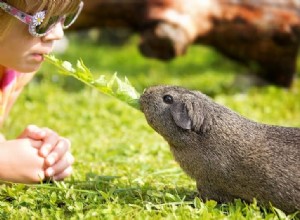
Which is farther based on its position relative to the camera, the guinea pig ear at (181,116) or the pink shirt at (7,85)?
the pink shirt at (7,85)

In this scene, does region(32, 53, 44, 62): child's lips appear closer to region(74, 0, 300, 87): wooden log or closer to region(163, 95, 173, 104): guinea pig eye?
region(163, 95, 173, 104): guinea pig eye

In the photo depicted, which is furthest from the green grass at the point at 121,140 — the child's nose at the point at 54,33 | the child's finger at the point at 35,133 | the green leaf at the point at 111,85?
the child's nose at the point at 54,33

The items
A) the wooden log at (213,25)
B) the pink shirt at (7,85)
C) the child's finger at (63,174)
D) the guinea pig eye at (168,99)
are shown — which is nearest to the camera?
the guinea pig eye at (168,99)

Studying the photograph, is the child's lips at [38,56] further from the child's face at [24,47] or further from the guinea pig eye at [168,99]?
the guinea pig eye at [168,99]

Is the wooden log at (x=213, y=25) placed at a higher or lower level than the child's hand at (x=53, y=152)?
higher

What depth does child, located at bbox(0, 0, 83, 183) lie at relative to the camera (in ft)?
12.3

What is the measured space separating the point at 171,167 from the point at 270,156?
4.46 ft

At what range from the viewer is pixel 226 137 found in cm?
348

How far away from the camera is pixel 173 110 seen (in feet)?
11.8

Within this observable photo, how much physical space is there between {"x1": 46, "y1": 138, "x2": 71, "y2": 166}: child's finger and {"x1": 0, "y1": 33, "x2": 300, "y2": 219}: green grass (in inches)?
6.5

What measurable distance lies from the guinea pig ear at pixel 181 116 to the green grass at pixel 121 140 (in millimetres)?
392

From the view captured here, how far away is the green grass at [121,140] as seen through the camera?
3365 mm

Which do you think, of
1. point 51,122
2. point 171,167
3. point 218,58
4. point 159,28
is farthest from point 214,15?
point 218,58

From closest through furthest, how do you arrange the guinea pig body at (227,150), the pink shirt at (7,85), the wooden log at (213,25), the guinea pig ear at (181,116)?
1. the guinea pig body at (227,150)
2. the guinea pig ear at (181,116)
3. the pink shirt at (7,85)
4. the wooden log at (213,25)
